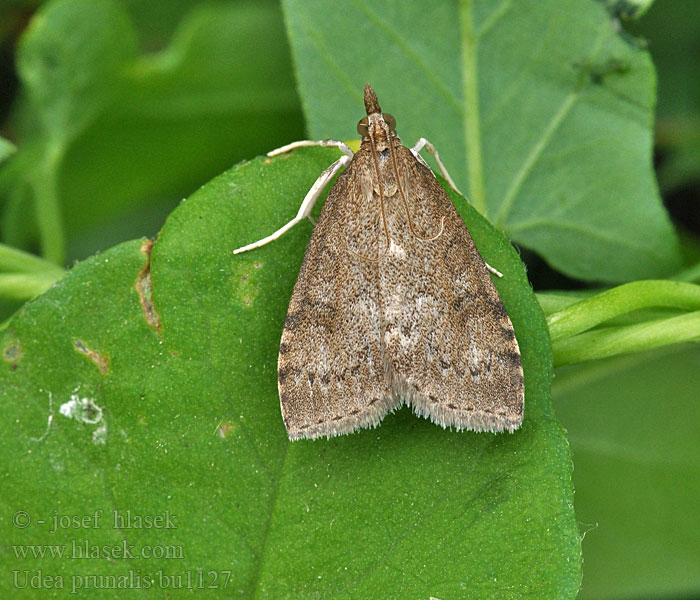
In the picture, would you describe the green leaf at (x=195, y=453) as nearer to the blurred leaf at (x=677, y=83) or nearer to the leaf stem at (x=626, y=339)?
the leaf stem at (x=626, y=339)

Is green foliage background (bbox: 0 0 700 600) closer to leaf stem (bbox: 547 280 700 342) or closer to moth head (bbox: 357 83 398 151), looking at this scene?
leaf stem (bbox: 547 280 700 342)

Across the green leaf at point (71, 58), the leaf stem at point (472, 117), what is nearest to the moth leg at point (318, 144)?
the leaf stem at point (472, 117)

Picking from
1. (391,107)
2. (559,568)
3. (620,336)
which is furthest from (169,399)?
(391,107)

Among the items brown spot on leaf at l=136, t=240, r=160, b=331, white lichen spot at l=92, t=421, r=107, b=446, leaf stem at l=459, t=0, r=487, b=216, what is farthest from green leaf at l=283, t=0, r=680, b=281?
white lichen spot at l=92, t=421, r=107, b=446

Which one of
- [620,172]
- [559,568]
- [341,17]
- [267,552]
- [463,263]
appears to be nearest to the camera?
[559,568]

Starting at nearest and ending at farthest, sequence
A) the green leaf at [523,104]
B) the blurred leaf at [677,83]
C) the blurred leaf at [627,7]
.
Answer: the blurred leaf at [627,7], the green leaf at [523,104], the blurred leaf at [677,83]

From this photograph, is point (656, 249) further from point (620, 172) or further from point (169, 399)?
point (169, 399)
